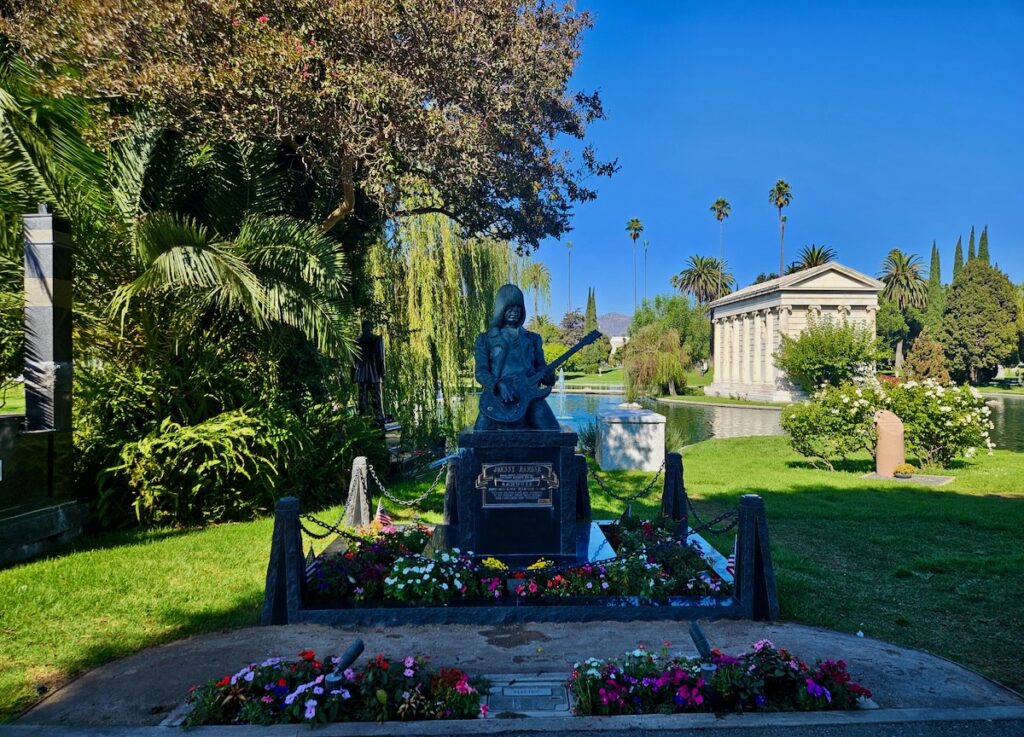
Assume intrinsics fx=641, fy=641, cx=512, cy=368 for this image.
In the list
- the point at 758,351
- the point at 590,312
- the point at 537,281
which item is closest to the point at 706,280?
the point at 590,312

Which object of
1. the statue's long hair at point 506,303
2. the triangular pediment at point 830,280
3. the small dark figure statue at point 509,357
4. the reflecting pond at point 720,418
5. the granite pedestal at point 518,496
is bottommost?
the reflecting pond at point 720,418

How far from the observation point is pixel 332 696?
3.75m

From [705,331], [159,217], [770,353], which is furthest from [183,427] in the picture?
[705,331]

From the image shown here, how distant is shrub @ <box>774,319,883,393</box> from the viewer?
39250mm

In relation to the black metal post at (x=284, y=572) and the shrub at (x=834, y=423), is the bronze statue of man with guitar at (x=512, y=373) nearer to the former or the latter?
the black metal post at (x=284, y=572)

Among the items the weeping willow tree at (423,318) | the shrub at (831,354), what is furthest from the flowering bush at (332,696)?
the shrub at (831,354)

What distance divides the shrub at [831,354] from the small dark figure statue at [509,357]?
1415 inches

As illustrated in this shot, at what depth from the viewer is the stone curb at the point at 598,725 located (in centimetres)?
363

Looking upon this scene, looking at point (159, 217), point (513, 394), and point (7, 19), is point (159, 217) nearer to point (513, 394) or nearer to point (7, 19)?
point (7, 19)

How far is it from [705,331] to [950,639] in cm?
7105

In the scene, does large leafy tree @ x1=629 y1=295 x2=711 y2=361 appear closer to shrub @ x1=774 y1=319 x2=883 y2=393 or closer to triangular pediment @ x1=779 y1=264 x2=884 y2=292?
triangular pediment @ x1=779 y1=264 x2=884 y2=292

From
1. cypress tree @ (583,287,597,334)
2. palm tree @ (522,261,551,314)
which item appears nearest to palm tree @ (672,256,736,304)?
cypress tree @ (583,287,597,334)

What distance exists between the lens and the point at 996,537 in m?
8.00

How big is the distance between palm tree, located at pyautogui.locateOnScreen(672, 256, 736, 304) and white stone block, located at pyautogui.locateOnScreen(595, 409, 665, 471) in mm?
85948
